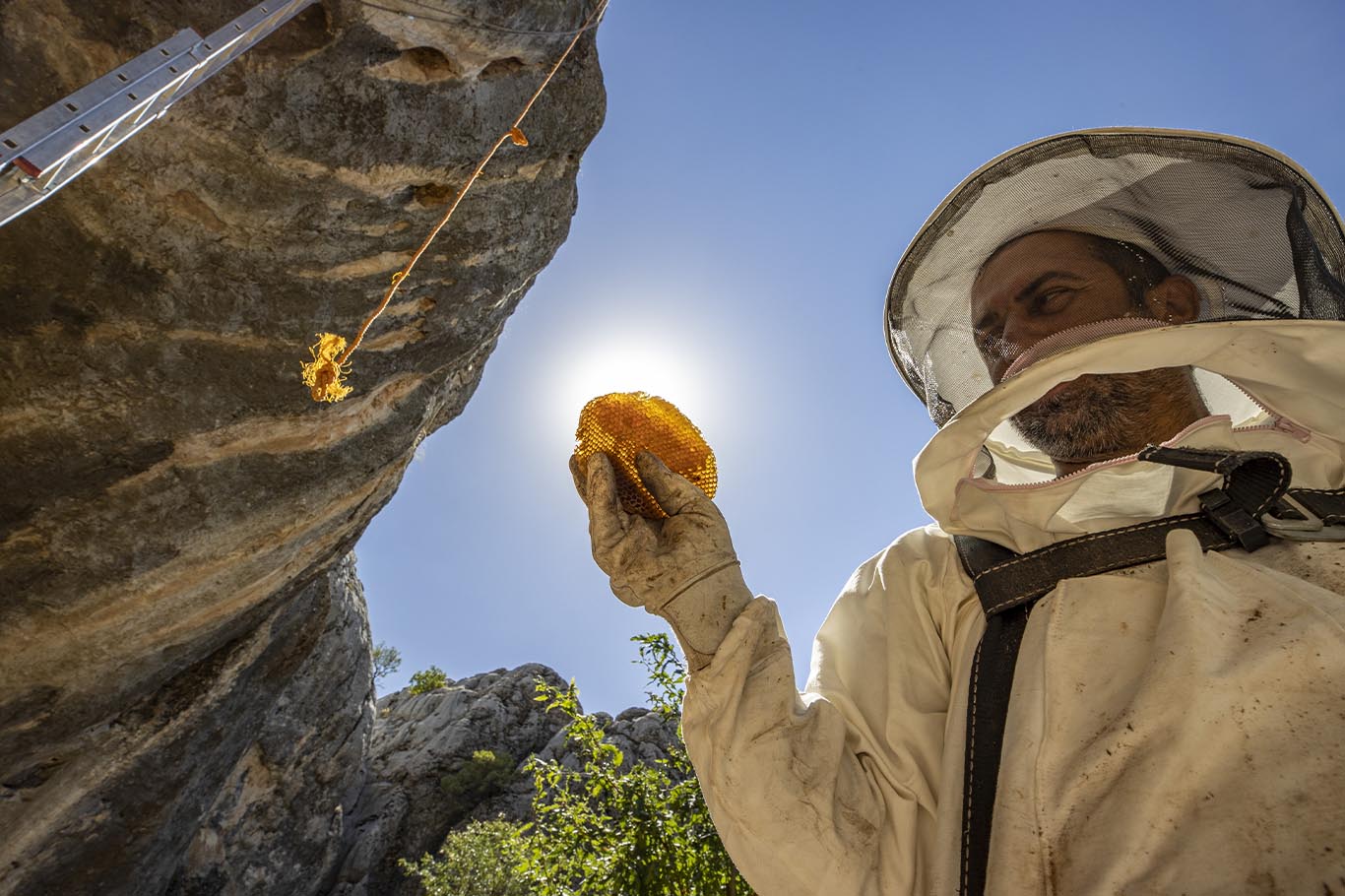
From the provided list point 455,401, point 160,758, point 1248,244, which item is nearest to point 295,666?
point 160,758

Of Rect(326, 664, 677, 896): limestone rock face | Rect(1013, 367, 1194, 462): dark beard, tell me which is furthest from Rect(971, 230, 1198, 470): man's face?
Rect(326, 664, 677, 896): limestone rock face

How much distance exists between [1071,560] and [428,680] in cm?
2870

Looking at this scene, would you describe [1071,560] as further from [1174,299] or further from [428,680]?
[428,680]

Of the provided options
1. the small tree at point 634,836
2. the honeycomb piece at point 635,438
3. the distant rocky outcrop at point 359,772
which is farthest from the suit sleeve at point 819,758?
the distant rocky outcrop at point 359,772

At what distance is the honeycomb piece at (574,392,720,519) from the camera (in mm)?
2301

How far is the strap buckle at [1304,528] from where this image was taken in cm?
177

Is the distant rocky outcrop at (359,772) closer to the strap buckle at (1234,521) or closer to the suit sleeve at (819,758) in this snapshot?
the suit sleeve at (819,758)

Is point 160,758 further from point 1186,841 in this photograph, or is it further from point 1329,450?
point 1329,450

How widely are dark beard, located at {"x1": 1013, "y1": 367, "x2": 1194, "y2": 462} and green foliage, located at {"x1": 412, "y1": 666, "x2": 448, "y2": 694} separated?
27.5 metres

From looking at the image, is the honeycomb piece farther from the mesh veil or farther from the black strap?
the mesh veil

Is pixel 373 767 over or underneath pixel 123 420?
over

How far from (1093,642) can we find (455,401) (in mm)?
6804

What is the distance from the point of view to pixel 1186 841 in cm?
140

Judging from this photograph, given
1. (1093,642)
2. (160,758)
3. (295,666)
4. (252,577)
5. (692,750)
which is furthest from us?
(295,666)
